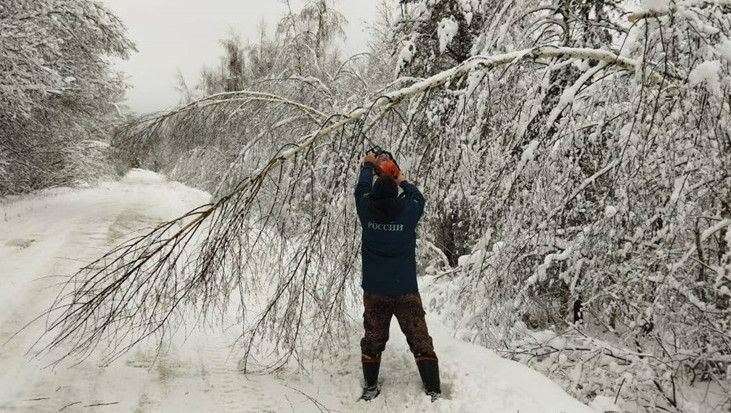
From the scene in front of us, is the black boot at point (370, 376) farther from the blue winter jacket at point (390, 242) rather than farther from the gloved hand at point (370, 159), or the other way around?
the gloved hand at point (370, 159)

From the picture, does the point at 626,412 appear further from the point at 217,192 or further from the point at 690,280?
the point at 217,192

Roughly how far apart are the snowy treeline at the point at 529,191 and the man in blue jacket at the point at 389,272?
0.24 m

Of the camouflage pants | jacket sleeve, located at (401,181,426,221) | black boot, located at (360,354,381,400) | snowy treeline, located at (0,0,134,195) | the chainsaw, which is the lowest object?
black boot, located at (360,354,381,400)

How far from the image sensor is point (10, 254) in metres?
7.42

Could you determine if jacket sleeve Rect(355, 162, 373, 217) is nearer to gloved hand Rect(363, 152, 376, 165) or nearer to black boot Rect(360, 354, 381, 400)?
gloved hand Rect(363, 152, 376, 165)

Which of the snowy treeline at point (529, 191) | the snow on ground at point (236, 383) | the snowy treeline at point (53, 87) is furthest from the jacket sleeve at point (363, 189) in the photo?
the snowy treeline at point (53, 87)

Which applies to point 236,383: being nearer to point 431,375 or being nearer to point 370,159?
point 431,375

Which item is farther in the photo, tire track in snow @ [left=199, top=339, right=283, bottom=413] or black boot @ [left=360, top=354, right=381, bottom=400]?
black boot @ [left=360, top=354, right=381, bottom=400]

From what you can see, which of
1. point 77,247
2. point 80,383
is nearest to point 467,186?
point 80,383

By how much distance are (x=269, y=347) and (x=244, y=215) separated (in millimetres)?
2074

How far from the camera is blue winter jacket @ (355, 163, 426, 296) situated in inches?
135

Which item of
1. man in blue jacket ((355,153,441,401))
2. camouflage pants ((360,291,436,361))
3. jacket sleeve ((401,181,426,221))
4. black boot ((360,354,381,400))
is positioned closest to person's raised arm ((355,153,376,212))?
man in blue jacket ((355,153,441,401))


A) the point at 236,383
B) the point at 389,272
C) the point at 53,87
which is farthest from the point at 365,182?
the point at 53,87

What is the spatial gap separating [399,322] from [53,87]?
1173 centimetres
